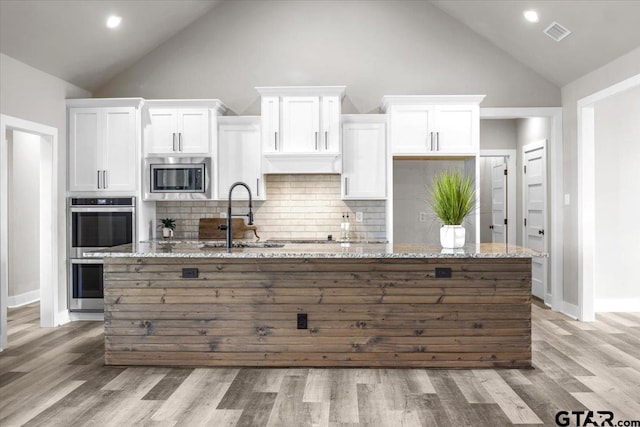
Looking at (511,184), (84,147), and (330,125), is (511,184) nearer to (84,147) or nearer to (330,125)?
(330,125)

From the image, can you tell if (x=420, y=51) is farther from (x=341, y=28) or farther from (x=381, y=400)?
(x=381, y=400)

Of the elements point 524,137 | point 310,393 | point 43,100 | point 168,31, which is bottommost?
point 310,393

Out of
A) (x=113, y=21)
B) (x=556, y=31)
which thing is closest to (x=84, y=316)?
(x=113, y=21)

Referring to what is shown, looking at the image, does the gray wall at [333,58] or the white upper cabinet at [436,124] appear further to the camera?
the gray wall at [333,58]

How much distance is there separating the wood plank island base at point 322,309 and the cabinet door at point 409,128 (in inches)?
77.5

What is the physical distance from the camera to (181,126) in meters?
5.97

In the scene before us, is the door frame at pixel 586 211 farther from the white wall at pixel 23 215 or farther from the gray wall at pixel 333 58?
the white wall at pixel 23 215

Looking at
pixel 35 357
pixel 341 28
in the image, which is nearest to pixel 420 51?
pixel 341 28

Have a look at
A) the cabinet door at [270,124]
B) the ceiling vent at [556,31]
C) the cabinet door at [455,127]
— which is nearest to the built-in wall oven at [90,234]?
the cabinet door at [270,124]

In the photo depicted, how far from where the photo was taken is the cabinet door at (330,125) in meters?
5.81

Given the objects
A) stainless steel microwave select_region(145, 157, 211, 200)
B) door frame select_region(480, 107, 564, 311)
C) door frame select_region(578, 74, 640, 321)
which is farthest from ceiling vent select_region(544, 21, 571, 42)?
stainless steel microwave select_region(145, 157, 211, 200)

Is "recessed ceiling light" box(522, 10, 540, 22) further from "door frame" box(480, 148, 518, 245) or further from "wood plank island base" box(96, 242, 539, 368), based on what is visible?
"door frame" box(480, 148, 518, 245)

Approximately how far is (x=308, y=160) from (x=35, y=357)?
317cm

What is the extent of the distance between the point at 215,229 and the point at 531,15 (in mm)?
3981
